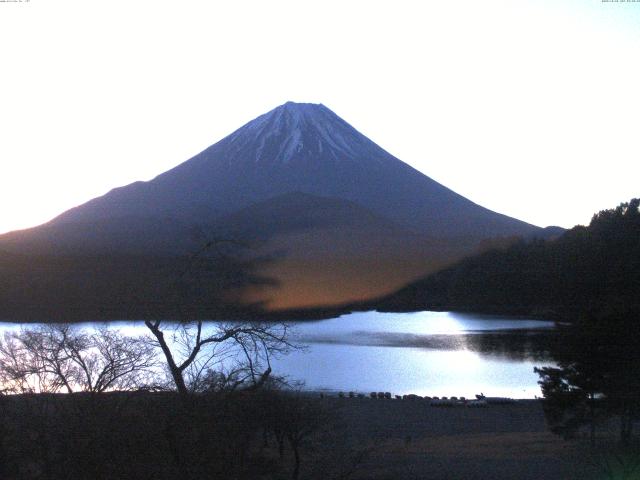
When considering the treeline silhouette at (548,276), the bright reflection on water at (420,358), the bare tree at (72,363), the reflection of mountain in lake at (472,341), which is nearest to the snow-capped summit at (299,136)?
the treeline silhouette at (548,276)

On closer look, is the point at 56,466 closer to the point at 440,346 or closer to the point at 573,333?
the point at 573,333

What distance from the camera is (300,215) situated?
26031 mm

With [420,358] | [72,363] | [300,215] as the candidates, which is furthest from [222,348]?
[300,215]

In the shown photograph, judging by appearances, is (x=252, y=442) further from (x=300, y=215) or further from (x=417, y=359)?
(x=300, y=215)

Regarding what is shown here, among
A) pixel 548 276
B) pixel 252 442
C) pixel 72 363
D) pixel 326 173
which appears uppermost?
pixel 326 173

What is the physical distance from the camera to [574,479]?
26.7 ft

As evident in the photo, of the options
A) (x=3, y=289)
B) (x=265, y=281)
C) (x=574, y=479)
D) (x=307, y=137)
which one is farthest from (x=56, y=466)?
(x=307, y=137)

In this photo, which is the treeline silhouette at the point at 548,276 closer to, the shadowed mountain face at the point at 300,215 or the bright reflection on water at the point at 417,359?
the shadowed mountain face at the point at 300,215

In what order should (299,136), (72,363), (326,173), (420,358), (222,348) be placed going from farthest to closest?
(299,136) → (326,173) → (420,358) → (222,348) → (72,363)

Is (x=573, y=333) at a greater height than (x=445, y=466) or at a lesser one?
greater

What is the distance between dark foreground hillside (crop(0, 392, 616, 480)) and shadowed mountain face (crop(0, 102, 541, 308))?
4.12 feet

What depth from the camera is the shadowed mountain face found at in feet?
28.9

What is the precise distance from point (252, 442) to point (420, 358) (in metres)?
17.4

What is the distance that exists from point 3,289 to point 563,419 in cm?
746
